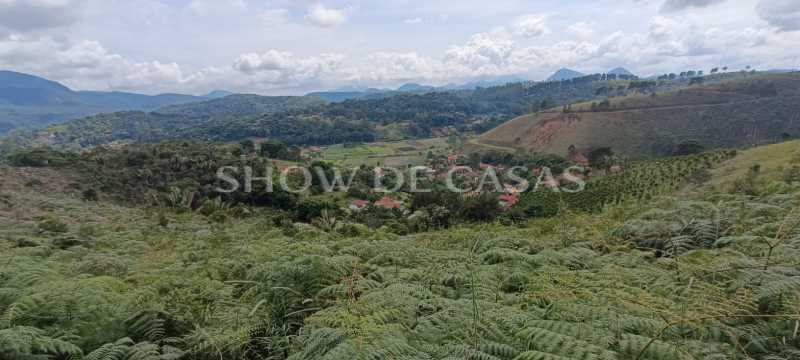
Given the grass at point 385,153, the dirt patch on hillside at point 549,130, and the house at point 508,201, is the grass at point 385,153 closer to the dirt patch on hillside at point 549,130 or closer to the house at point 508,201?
the dirt patch on hillside at point 549,130

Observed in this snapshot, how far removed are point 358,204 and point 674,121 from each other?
7543cm

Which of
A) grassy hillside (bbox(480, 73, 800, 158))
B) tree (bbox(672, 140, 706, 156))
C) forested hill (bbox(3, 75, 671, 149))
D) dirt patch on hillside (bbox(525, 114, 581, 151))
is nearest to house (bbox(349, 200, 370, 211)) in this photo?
tree (bbox(672, 140, 706, 156))

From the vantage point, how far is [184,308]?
4.22 m

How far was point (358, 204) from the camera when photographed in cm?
4188

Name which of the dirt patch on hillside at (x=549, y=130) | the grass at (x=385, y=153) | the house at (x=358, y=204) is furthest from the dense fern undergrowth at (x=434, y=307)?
the dirt patch on hillside at (x=549, y=130)

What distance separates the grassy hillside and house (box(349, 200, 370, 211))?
174 ft

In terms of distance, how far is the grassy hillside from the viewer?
75688mm

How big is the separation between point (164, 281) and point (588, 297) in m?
4.75

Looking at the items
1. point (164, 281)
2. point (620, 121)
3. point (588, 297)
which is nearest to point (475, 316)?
point (588, 297)

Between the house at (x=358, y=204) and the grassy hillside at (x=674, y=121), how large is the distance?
2083 inches

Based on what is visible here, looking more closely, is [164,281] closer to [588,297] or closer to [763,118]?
[588,297]

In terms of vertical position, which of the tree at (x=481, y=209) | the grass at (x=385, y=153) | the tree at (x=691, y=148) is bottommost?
the grass at (x=385, y=153)

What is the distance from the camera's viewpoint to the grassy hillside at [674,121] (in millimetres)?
75688

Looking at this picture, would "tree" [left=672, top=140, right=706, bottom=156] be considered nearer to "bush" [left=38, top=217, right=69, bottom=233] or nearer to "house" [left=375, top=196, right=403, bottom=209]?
"house" [left=375, top=196, right=403, bottom=209]
